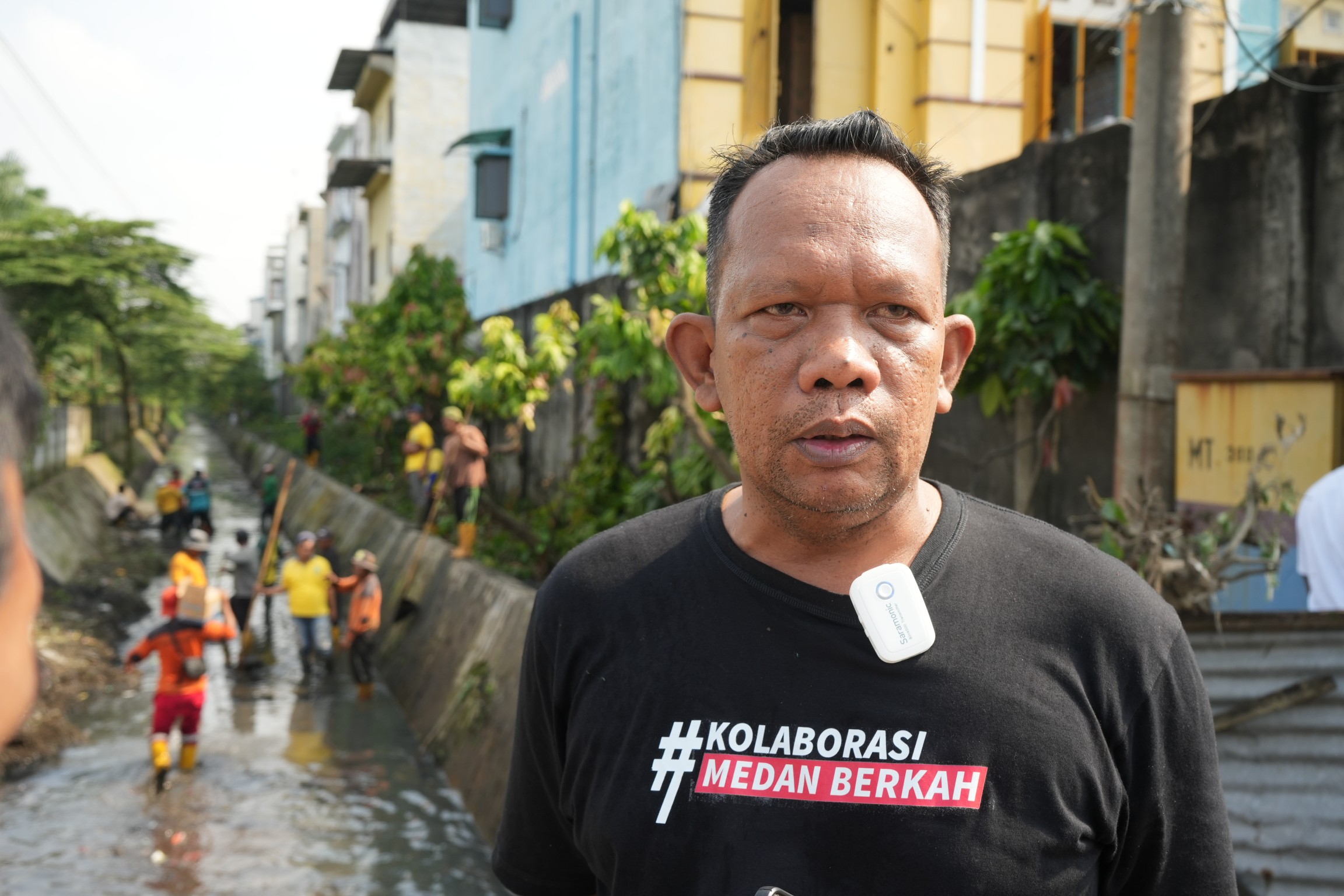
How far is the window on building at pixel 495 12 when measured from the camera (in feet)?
62.3

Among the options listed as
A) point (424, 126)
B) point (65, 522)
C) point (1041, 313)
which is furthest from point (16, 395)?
point (424, 126)

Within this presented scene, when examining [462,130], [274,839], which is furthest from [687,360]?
[462,130]

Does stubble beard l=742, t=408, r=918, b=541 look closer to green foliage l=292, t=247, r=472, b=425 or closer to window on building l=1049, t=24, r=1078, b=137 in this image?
window on building l=1049, t=24, r=1078, b=137

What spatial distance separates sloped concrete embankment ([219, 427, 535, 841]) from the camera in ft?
29.8

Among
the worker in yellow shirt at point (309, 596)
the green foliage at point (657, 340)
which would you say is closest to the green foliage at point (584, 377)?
the green foliage at point (657, 340)

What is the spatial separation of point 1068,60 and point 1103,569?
13305 millimetres

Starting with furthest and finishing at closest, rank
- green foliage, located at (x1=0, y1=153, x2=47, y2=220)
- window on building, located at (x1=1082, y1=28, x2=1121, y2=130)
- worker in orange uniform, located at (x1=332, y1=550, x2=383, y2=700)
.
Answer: green foliage, located at (x1=0, y1=153, x2=47, y2=220) < worker in orange uniform, located at (x1=332, y1=550, x2=383, y2=700) < window on building, located at (x1=1082, y1=28, x2=1121, y2=130)

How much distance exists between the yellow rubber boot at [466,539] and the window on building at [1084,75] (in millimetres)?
7452

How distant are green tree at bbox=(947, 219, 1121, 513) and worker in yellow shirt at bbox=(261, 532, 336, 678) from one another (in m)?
8.82

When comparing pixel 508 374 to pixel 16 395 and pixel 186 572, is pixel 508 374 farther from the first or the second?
pixel 16 395

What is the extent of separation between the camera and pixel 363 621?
42.6 feet

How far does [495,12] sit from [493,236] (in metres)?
3.46

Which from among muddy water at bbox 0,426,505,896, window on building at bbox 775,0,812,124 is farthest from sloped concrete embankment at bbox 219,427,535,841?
window on building at bbox 775,0,812,124

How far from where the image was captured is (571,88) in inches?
619
